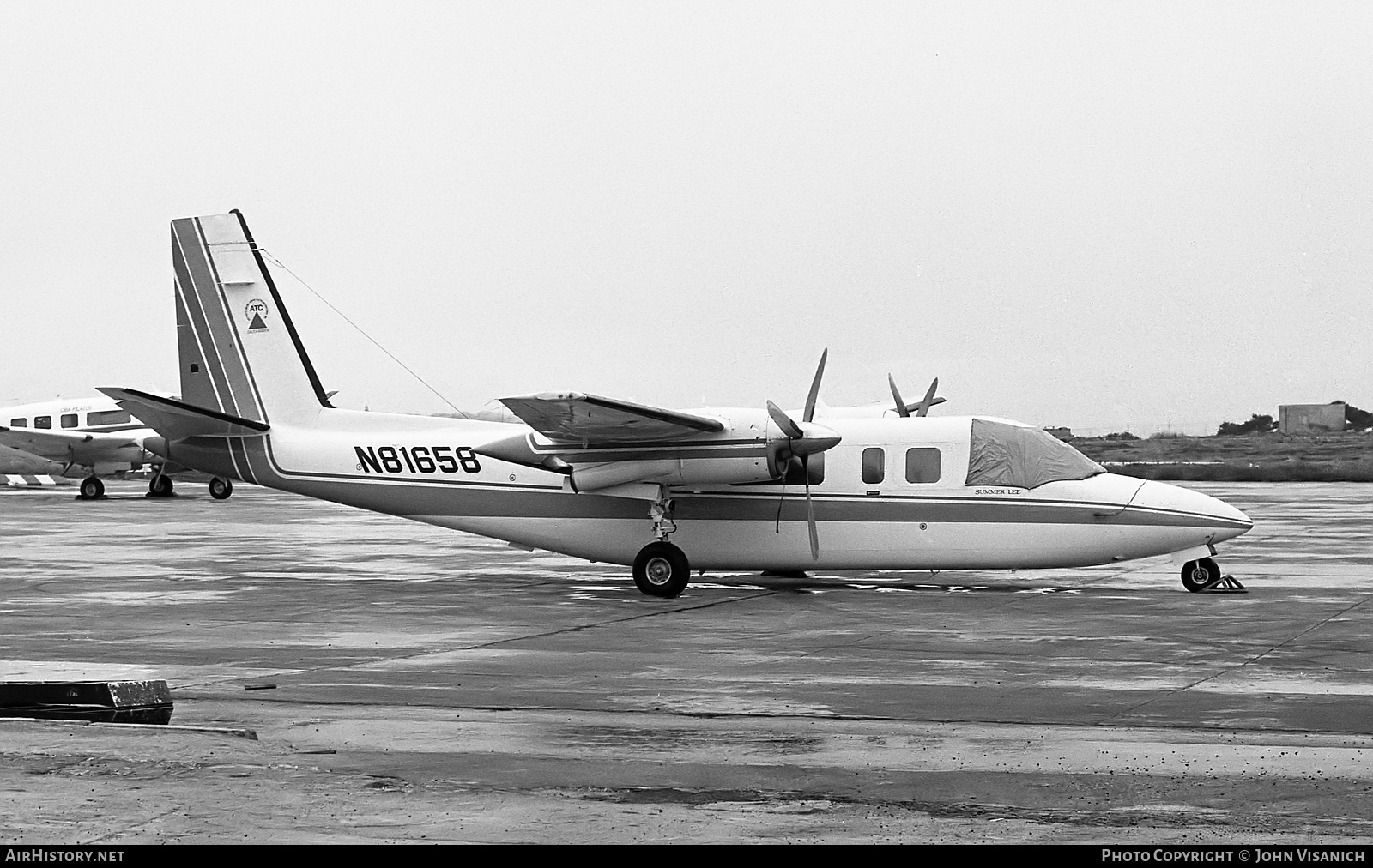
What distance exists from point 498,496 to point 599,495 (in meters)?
1.46

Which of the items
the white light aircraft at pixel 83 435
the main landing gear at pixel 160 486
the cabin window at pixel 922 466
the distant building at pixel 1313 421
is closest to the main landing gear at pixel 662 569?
the cabin window at pixel 922 466

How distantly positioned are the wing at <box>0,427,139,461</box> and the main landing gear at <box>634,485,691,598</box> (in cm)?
3363

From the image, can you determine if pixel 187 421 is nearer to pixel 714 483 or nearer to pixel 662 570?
pixel 662 570

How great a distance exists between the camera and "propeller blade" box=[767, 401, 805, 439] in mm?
18844

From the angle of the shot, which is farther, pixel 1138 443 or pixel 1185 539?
pixel 1138 443

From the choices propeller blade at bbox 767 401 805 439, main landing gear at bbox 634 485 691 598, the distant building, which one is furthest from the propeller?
the distant building

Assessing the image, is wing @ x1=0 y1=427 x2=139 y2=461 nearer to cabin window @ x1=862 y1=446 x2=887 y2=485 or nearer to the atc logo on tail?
the atc logo on tail

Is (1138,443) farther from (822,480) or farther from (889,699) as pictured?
(889,699)

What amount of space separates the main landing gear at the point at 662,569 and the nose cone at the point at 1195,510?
18.6 feet

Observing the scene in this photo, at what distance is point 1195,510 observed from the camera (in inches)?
732

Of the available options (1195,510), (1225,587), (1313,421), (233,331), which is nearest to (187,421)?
(233,331)

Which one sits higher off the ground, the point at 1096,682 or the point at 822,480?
the point at 822,480

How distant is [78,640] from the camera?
1454cm
